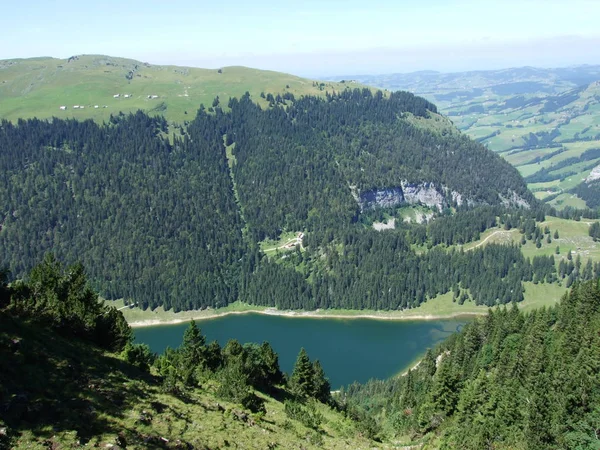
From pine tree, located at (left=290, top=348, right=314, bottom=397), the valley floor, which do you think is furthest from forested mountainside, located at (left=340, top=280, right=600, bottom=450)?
the valley floor

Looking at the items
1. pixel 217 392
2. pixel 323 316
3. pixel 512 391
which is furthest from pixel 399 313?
pixel 217 392

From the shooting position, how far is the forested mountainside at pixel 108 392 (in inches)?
1147

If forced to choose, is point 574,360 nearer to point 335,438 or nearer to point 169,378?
point 335,438

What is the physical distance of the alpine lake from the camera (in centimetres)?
15038

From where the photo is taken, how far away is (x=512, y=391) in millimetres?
59750

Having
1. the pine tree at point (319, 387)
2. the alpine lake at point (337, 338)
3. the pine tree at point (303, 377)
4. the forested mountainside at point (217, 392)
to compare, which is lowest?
the alpine lake at point (337, 338)

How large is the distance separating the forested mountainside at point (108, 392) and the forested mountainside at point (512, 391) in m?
14.5

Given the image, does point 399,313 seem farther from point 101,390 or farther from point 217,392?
point 101,390

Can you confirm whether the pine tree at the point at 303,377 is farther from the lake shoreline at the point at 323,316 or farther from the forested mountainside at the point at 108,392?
the lake shoreline at the point at 323,316

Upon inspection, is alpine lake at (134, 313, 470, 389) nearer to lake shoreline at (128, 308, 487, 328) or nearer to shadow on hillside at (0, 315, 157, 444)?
lake shoreline at (128, 308, 487, 328)

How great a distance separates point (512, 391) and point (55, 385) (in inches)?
2116

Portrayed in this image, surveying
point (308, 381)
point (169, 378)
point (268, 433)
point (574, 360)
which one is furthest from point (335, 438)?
point (574, 360)

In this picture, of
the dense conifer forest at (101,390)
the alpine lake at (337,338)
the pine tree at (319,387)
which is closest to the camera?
the dense conifer forest at (101,390)

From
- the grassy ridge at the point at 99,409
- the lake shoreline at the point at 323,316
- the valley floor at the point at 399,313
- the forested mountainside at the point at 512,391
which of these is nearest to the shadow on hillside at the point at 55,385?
the grassy ridge at the point at 99,409
